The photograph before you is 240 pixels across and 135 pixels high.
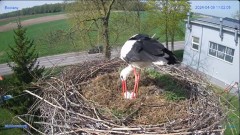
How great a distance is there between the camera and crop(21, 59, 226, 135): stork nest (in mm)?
2947

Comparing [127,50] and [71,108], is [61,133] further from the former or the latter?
[127,50]

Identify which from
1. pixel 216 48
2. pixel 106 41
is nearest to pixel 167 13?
pixel 216 48

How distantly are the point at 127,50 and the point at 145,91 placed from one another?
599 millimetres

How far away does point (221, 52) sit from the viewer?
1356cm

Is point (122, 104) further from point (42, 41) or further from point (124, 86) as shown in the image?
point (42, 41)

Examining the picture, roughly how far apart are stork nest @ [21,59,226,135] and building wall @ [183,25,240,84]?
28.6 feet

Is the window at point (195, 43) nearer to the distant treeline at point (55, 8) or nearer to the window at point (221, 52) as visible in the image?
the window at point (221, 52)

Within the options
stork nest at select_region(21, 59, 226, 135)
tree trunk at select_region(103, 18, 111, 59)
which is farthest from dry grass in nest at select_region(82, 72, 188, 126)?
tree trunk at select_region(103, 18, 111, 59)

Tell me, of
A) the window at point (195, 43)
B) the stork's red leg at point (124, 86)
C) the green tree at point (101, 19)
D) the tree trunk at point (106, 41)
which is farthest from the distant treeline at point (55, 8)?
the stork's red leg at point (124, 86)

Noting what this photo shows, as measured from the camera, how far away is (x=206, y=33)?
14102 millimetres

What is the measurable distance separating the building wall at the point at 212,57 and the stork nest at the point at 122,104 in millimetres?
8711

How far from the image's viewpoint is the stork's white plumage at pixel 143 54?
3.20m

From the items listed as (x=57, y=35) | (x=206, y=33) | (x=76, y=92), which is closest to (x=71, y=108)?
(x=76, y=92)

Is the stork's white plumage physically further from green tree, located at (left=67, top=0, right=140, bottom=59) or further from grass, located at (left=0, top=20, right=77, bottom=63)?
grass, located at (left=0, top=20, right=77, bottom=63)
